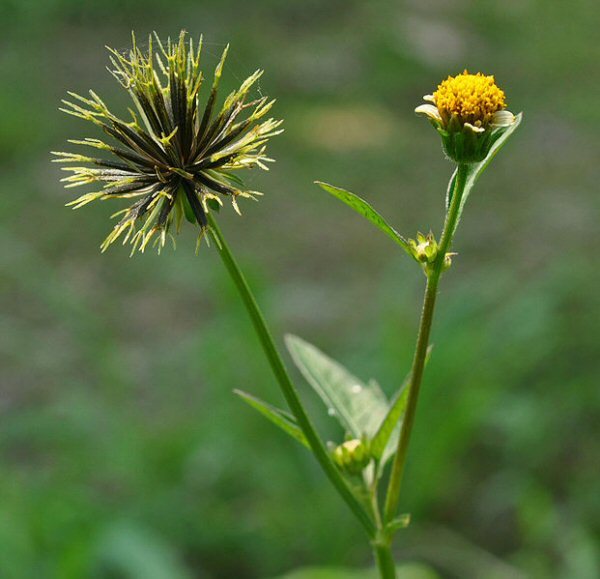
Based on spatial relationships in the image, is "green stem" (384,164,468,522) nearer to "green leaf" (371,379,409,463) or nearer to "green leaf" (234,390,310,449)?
"green leaf" (371,379,409,463)

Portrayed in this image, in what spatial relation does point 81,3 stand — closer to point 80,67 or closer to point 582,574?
point 80,67

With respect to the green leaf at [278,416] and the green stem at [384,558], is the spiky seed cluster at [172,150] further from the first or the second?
the green stem at [384,558]

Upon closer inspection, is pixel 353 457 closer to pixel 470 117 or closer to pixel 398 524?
pixel 398 524

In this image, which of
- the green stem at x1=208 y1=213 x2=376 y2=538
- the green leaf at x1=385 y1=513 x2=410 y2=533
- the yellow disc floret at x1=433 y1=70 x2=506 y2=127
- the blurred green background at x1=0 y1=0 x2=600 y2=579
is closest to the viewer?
the green stem at x1=208 y1=213 x2=376 y2=538

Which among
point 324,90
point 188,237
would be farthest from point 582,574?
point 324,90

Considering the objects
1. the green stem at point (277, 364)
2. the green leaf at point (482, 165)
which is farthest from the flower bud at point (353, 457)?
the green leaf at point (482, 165)

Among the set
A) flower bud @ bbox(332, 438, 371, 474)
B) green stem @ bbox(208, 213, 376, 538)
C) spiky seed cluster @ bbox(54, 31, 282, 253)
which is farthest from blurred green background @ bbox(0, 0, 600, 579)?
spiky seed cluster @ bbox(54, 31, 282, 253)
